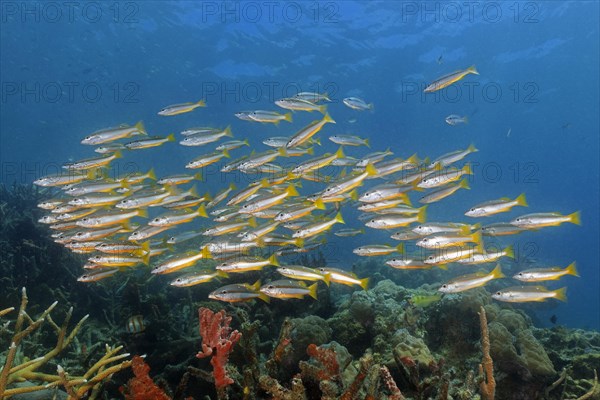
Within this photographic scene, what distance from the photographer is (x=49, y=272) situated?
30.9ft

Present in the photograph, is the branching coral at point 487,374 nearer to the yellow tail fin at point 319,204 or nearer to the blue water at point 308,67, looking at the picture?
the yellow tail fin at point 319,204

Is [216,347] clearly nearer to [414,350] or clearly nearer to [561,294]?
[414,350]


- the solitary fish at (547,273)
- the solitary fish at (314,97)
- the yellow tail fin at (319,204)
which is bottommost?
the solitary fish at (547,273)

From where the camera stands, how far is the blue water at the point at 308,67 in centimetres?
3306

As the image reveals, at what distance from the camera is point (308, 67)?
4034 cm

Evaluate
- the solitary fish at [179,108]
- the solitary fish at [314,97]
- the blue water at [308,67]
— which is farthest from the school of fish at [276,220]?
the blue water at [308,67]

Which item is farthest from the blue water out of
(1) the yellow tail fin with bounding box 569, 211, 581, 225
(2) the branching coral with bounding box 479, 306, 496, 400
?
(2) the branching coral with bounding box 479, 306, 496, 400

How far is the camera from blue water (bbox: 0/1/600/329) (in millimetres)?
33062

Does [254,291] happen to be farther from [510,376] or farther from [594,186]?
[594,186]

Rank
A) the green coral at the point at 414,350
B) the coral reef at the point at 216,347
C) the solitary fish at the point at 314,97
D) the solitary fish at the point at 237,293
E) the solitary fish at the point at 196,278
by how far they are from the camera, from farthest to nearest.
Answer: the solitary fish at the point at 314,97, the solitary fish at the point at 196,278, the solitary fish at the point at 237,293, the green coral at the point at 414,350, the coral reef at the point at 216,347

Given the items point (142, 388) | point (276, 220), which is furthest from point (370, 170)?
point (142, 388)

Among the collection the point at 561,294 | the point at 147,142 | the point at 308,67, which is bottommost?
the point at 561,294

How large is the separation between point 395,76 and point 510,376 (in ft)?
138

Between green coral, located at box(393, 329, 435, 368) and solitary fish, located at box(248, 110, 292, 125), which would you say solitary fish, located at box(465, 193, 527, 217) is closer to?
green coral, located at box(393, 329, 435, 368)
